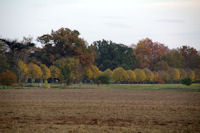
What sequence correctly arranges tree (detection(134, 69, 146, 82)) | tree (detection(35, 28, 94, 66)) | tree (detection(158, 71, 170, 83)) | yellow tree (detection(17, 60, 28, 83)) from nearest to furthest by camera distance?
yellow tree (detection(17, 60, 28, 83)) → tree (detection(35, 28, 94, 66)) → tree (detection(134, 69, 146, 82)) → tree (detection(158, 71, 170, 83))

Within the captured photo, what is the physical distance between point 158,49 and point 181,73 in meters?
22.1

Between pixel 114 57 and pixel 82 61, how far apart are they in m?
29.0

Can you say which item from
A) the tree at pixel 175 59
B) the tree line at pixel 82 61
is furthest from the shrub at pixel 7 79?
the tree at pixel 175 59

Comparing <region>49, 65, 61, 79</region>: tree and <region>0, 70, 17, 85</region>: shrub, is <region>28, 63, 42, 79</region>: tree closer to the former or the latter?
<region>49, 65, 61, 79</region>: tree

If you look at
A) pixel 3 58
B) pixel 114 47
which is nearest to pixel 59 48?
pixel 3 58

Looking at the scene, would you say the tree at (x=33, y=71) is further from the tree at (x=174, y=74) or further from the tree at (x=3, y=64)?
the tree at (x=174, y=74)

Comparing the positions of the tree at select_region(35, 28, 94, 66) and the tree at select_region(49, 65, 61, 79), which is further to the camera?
the tree at select_region(35, 28, 94, 66)

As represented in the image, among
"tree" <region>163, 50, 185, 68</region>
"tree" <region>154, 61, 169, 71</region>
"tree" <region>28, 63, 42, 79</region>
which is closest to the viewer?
"tree" <region>28, 63, 42, 79</region>

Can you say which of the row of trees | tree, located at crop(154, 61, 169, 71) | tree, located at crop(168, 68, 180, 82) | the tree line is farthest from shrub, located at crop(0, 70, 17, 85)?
tree, located at crop(154, 61, 169, 71)

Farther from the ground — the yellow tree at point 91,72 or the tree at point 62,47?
the tree at point 62,47

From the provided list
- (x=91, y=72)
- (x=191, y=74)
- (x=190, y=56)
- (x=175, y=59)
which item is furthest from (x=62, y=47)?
(x=190, y=56)

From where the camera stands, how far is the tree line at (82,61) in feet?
223

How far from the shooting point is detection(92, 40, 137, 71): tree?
4294 inches

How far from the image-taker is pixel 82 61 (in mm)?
84000
